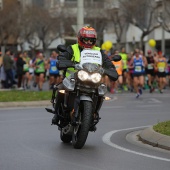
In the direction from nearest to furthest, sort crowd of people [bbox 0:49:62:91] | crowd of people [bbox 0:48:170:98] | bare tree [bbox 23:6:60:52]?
1. crowd of people [bbox 0:48:170:98]
2. crowd of people [bbox 0:49:62:91]
3. bare tree [bbox 23:6:60:52]

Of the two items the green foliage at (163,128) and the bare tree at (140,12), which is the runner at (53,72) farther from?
the bare tree at (140,12)

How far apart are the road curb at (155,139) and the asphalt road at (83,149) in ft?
0.47

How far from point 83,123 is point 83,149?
1.83ft

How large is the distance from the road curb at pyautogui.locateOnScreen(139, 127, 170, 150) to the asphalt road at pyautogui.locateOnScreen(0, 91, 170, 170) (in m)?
0.14

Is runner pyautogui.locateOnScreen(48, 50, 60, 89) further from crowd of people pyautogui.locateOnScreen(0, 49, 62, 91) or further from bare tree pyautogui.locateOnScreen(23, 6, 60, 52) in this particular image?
bare tree pyautogui.locateOnScreen(23, 6, 60, 52)

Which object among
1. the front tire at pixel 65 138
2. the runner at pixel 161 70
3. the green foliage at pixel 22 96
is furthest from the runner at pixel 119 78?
the front tire at pixel 65 138

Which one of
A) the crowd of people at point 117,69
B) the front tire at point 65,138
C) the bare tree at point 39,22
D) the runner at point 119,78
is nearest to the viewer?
the front tire at point 65,138

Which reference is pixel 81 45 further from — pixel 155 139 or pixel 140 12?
pixel 140 12

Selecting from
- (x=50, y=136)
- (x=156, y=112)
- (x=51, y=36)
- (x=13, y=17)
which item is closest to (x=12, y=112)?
(x=156, y=112)

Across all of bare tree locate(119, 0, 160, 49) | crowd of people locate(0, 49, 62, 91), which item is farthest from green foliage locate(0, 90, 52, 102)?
bare tree locate(119, 0, 160, 49)

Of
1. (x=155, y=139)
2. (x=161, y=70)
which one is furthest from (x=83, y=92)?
(x=161, y=70)

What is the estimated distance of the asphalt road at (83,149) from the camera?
9.09 meters

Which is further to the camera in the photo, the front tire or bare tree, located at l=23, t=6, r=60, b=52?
bare tree, located at l=23, t=6, r=60, b=52

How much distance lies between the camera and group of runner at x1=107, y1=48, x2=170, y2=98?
26.8 m
